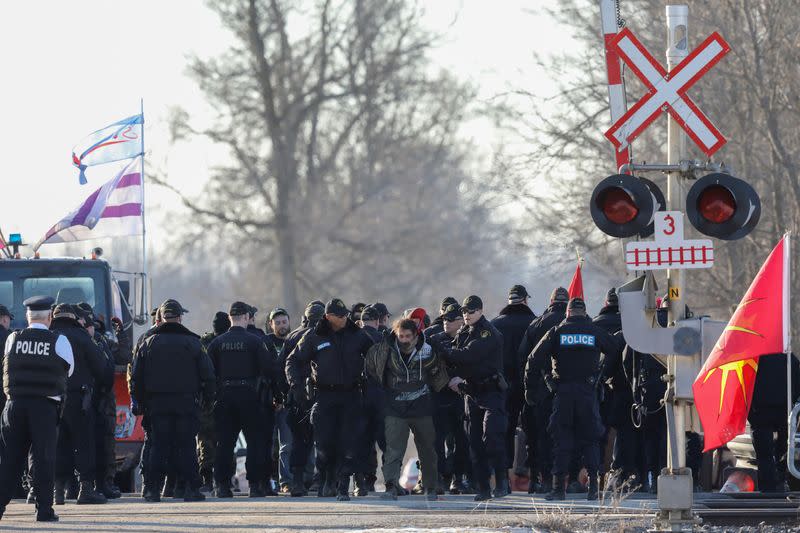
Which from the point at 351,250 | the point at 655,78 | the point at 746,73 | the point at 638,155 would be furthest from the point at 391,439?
the point at 351,250

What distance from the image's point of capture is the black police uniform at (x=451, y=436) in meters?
17.1

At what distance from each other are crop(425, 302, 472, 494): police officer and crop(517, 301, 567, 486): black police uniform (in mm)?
678

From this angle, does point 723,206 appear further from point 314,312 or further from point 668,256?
point 314,312

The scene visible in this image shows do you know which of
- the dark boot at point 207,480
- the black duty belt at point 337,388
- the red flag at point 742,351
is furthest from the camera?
the dark boot at point 207,480

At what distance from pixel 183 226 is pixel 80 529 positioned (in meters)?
31.4

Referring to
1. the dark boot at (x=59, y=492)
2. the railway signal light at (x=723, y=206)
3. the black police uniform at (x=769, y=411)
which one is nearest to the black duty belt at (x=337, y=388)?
the dark boot at (x=59, y=492)

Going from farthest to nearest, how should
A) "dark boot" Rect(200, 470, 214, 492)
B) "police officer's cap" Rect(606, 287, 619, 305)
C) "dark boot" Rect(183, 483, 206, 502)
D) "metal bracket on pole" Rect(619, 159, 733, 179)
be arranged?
"dark boot" Rect(200, 470, 214, 492), "police officer's cap" Rect(606, 287, 619, 305), "dark boot" Rect(183, 483, 206, 502), "metal bracket on pole" Rect(619, 159, 733, 179)

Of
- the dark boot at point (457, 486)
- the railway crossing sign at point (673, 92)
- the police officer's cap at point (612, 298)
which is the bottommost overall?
the dark boot at point (457, 486)

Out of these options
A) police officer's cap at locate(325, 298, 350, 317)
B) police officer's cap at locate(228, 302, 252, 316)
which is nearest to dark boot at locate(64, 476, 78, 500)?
police officer's cap at locate(228, 302, 252, 316)

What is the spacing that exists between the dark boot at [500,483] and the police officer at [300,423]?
82.3 inches

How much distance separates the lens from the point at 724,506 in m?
14.3

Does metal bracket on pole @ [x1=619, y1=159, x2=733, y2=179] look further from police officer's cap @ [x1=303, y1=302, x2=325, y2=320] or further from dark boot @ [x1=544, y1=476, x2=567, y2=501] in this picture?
police officer's cap @ [x1=303, y1=302, x2=325, y2=320]

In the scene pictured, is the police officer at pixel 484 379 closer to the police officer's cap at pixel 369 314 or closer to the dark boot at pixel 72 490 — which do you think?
the police officer's cap at pixel 369 314

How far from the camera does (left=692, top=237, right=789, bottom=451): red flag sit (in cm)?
1126
